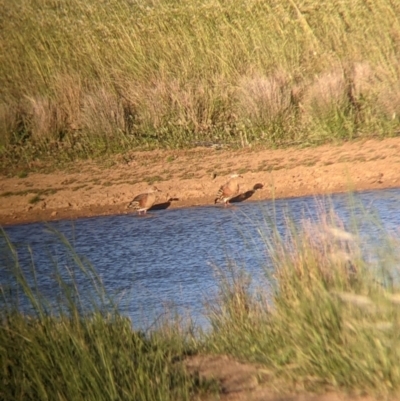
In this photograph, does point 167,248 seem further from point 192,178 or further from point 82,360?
point 82,360

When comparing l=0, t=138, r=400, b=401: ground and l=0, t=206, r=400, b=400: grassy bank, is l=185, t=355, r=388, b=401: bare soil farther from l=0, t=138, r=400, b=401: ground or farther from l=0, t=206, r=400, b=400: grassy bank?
l=0, t=138, r=400, b=401: ground

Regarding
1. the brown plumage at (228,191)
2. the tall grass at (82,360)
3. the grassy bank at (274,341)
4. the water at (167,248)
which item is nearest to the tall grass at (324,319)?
the grassy bank at (274,341)

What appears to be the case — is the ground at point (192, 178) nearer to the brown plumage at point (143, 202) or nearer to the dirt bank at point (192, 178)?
the dirt bank at point (192, 178)

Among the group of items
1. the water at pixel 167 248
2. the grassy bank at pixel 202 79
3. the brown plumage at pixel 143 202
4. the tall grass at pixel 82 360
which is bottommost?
the water at pixel 167 248

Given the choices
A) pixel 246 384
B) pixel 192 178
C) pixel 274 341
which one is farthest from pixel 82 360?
pixel 192 178

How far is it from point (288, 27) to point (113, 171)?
17.2 ft

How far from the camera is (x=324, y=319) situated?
5.17 meters

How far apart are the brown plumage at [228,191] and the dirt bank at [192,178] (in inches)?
10.6

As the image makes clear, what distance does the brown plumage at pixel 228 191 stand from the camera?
11.1m

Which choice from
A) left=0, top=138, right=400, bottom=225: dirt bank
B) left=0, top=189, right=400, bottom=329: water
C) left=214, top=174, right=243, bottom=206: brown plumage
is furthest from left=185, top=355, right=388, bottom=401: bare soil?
left=0, top=138, right=400, bottom=225: dirt bank

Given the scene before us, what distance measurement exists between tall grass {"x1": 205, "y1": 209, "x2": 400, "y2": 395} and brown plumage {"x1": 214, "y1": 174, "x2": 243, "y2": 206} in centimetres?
507

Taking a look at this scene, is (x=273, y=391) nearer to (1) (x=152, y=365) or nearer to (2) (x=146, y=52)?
(1) (x=152, y=365)

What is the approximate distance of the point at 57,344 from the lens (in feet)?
17.2

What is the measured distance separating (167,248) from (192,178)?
2640 millimetres
